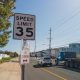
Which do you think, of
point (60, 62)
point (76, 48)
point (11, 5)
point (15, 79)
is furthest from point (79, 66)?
point (11, 5)

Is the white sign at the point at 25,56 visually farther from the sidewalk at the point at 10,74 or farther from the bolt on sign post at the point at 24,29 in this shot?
the sidewalk at the point at 10,74

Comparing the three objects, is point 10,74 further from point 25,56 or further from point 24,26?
point 24,26

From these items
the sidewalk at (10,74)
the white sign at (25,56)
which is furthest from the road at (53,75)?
the white sign at (25,56)

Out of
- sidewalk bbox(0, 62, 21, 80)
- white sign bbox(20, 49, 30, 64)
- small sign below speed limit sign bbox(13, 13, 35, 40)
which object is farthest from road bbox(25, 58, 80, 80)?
small sign below speed limit sign bbox(13, 13, 35, 40)

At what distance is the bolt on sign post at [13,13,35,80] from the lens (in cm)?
888

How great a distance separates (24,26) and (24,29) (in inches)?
4.1

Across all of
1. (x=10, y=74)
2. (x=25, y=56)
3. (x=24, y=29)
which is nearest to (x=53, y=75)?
(x=10, y=74)

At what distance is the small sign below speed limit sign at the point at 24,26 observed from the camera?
8.89 metres

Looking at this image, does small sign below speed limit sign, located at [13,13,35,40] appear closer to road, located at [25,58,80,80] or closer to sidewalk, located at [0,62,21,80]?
road, located at [25,58,80,80]

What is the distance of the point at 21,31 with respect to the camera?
8938 mm

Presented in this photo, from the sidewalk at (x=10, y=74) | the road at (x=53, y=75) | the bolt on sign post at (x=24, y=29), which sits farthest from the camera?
the road at (x=53, y=75)

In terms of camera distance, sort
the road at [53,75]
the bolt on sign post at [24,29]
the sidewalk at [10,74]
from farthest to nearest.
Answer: the road at [53,75] < the sidewalk at [10,74] < the bolt on sign post at [24,29]

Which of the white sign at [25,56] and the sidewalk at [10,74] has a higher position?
the white sign at [25,56]

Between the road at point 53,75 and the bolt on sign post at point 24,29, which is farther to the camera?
the road at point 53,75
